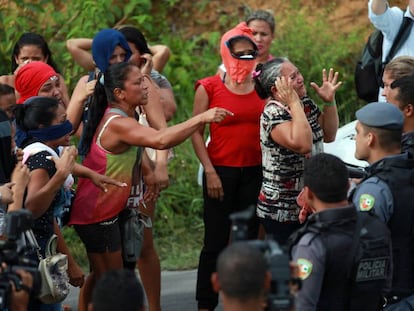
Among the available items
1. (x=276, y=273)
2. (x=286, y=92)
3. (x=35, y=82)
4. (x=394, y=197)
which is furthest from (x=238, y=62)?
(x=276, y=273)

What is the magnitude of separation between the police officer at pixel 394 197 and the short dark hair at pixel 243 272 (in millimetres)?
1256

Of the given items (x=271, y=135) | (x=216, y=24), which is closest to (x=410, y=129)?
(x=271, y=135)

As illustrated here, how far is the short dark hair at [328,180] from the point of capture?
5102mm

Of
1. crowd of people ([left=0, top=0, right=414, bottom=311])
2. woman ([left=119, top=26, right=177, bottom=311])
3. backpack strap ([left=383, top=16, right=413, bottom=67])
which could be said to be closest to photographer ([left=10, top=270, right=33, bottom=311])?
crowd of people ([left=0, top=0, right=414, bottom=311])

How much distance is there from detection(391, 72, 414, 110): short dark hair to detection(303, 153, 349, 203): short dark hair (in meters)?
1.23

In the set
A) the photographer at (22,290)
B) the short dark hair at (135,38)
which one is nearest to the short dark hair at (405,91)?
the short dark hair at (135,38)

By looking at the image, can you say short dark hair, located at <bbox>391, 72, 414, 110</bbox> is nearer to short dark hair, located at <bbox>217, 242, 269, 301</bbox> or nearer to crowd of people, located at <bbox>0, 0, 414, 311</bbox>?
crowd of people, located at <bbox>0, 0, 414, 311</bbox>

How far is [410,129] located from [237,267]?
234cm

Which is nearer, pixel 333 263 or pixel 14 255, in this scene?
pixel 14 255

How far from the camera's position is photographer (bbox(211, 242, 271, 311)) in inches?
166

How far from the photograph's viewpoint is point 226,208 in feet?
24.9

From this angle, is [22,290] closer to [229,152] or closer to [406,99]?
[406,99]

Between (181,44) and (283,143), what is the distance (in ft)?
16.4

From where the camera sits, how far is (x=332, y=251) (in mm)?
4965
